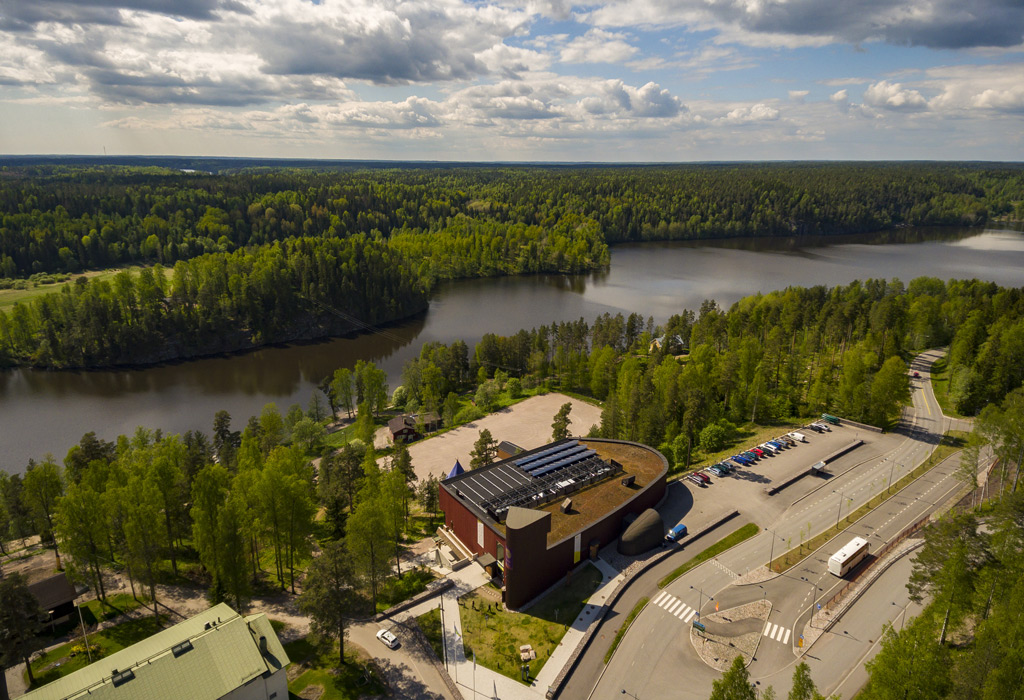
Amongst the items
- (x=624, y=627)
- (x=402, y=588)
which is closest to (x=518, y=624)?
(x=624, y=627)

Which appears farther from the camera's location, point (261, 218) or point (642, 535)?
point (261, 218)

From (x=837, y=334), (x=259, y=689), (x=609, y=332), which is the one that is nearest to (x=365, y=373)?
(x=609, y=332)

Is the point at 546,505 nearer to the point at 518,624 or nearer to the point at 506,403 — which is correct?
the point at 518,624

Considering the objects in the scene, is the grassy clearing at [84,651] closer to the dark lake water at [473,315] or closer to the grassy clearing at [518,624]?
the grassy clearing at [518,624]

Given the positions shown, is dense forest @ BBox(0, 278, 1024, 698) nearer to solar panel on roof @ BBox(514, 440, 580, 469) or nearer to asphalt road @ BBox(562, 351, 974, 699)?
asphalt road @ BBox(562, 351, 974, 699)

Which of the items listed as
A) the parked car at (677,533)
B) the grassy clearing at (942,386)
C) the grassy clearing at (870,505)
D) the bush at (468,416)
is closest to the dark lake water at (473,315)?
the bush at (468,416)

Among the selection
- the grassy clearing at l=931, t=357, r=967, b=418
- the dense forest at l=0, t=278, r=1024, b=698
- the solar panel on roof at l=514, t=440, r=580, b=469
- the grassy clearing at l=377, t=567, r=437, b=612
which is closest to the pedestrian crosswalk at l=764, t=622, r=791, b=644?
the dense forest at l=0, t=278, r=1024, b=698
